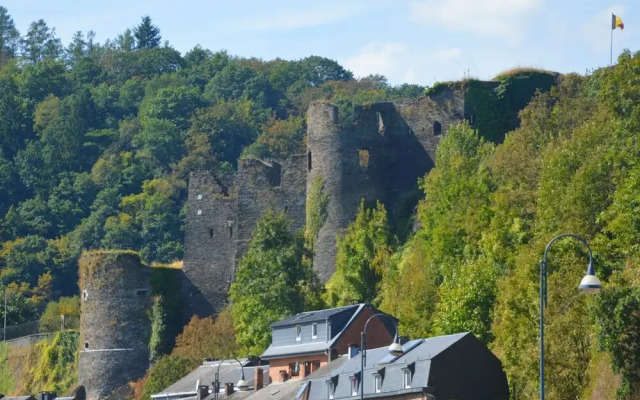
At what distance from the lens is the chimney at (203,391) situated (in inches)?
3241

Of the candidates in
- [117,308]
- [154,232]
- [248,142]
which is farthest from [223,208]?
[248,142]

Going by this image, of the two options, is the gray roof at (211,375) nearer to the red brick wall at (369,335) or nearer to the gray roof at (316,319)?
the gray roof at (316,319)

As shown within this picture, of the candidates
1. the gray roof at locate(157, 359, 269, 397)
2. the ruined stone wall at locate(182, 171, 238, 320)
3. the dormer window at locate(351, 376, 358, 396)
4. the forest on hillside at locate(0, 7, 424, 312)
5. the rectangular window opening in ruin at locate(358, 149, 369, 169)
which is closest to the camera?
the dormer window at locate(351, 376, 358, 396)

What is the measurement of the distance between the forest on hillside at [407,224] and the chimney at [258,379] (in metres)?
6.38

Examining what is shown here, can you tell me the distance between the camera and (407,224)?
297ft

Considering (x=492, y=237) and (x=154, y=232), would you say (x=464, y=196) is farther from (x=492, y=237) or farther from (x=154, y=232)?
(x=154, y=232)

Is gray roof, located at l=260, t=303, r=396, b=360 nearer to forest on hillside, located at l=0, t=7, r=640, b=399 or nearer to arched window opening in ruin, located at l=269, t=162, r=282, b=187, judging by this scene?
forest on hillside, located at l=0, t=7, r=640, b=399

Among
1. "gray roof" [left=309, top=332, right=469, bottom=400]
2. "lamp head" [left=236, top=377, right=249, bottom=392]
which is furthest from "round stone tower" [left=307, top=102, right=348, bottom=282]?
"gray roof" [left=309, top=332, right=469, bottom=400]

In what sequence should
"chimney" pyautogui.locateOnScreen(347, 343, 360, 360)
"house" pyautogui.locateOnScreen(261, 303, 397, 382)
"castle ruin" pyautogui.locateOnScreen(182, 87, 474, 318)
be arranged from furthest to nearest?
"castle ruin" pyautogui.locateOnScreen(182, 87, 474, 318), "house" pyautogui.locateOnScreen(261, 303, 397, 382), "chimney" pyautogui.locateOnScreen(347, 343, 360, 360)

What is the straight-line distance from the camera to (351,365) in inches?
2844

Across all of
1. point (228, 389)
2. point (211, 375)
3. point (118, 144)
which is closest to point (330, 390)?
point (228, 389)

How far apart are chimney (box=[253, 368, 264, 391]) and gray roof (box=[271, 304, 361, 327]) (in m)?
2.62

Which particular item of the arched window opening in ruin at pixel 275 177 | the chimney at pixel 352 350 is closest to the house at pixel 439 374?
the chimney at pixel 352 350

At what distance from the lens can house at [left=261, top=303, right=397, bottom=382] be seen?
78.7 metres
